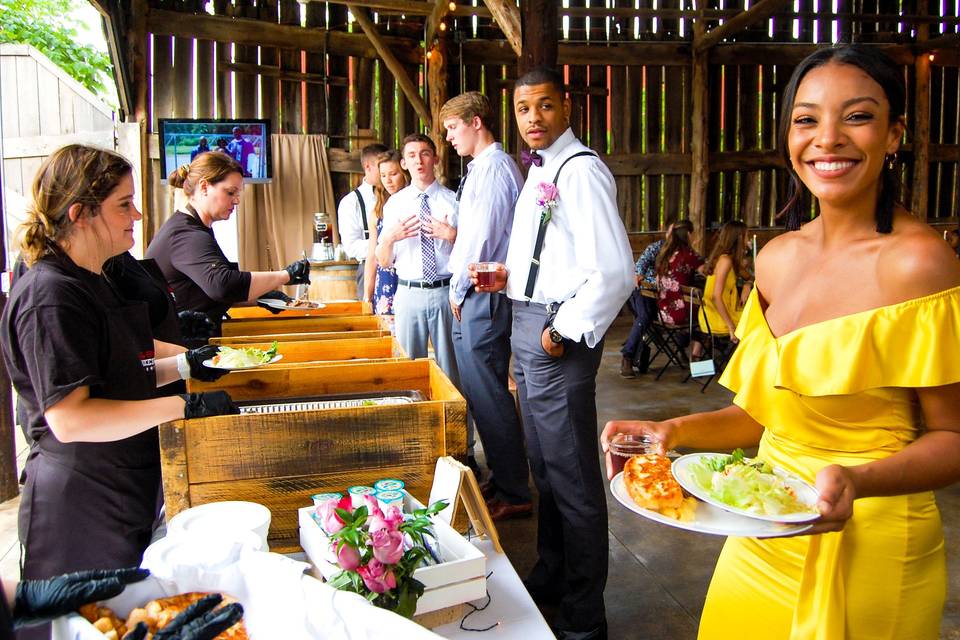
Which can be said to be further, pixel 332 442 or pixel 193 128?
pixel 193 128

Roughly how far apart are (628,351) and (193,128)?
5522mm

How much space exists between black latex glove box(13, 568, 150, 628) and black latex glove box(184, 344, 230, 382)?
47.6 inches

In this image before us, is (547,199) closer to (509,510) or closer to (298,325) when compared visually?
(298,325)

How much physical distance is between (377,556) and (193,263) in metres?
2.34

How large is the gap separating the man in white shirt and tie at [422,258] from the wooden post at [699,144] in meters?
7.10

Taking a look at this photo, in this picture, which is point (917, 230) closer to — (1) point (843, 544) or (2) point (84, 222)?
(1) point (843, 544)

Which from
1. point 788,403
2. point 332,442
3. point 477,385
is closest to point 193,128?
point 477,385

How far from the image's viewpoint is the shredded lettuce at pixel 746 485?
1.25 meters

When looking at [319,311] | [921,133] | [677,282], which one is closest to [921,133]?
[921,133]

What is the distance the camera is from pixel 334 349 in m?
3.14

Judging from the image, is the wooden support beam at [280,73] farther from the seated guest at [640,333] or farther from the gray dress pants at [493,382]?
the gray dress pants at [493,382]

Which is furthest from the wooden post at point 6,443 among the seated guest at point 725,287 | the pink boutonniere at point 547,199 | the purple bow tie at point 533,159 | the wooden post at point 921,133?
the wooden post at point 921,133

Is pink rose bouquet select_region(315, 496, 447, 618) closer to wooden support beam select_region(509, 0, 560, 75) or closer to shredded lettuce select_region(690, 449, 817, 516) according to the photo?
shredded lettuce select_region(690, 449, 817, 516)

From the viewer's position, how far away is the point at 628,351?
7.58 m
